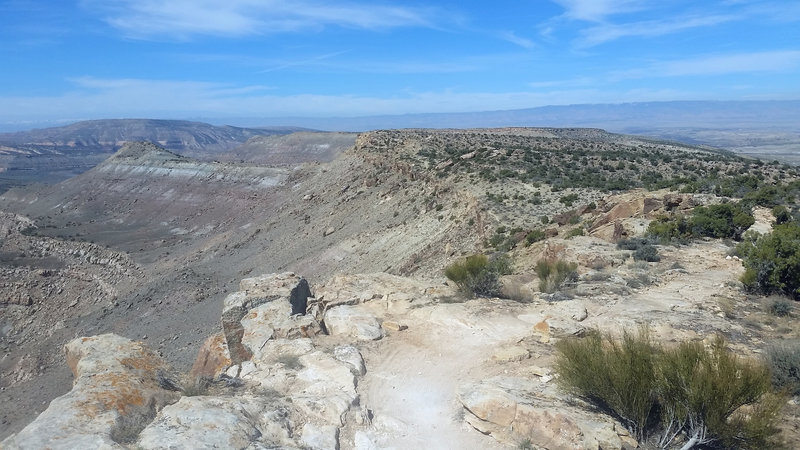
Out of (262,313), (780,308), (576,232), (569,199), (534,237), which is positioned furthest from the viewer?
Result: (569,199)

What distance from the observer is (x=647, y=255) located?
13766 millimetres

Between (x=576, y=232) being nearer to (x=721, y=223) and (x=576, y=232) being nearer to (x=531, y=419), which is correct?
(x=721, y=223)

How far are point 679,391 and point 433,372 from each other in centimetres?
374

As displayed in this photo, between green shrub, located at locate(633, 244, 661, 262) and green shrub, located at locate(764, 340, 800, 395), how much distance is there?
660 centimetres

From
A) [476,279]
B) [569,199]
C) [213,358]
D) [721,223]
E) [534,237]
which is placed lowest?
[213,358]

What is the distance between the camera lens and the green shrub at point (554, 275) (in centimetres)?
1205

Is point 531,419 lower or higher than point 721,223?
lower

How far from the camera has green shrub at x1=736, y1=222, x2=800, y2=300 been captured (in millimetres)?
10734

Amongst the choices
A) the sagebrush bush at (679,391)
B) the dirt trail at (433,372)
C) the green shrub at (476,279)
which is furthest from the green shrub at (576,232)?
the sagebrush bush at (679,391)

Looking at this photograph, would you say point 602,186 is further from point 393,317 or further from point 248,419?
point 248,419

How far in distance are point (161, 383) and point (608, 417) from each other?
19.8ft

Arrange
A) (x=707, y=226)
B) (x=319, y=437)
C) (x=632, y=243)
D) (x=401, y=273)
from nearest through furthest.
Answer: (x=319, y=437), (x=632, y=243), (x=707, y=226), (x=401, y=273)

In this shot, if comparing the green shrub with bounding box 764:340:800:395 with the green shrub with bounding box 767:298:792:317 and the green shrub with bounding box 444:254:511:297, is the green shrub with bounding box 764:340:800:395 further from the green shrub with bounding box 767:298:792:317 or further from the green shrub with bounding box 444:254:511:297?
the green shrub with bounding box 444:254:511:297

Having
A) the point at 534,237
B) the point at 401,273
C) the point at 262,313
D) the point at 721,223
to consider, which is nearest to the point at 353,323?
the point at 262,313
